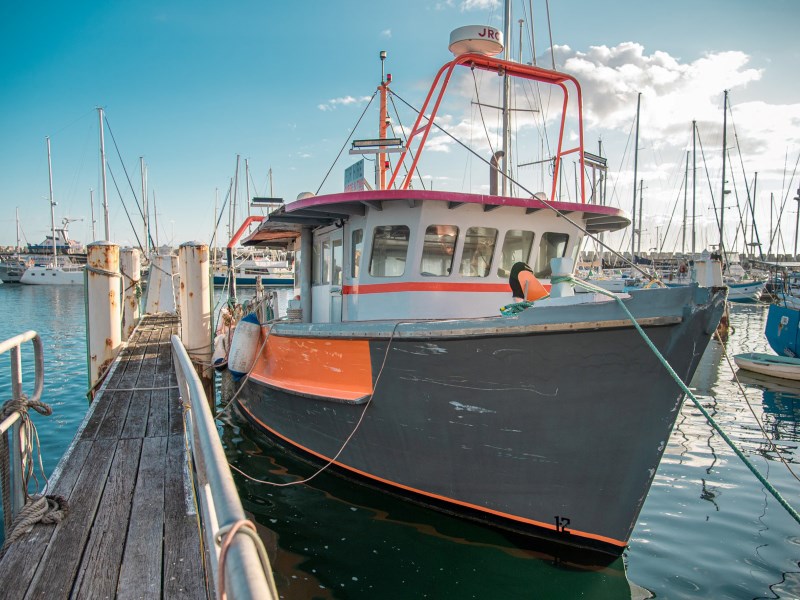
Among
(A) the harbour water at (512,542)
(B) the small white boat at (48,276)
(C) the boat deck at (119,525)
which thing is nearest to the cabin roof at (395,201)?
(A) the harbour water at (512,542)

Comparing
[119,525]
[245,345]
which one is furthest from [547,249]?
[119,525]

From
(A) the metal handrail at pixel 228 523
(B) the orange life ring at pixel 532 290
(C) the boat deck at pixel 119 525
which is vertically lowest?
(C) the boat deck at pixel 119 525

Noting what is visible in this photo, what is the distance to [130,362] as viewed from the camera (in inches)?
285

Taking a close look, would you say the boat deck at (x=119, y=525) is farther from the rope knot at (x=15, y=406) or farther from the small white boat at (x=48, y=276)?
the small white boat at (x=48, y=276)

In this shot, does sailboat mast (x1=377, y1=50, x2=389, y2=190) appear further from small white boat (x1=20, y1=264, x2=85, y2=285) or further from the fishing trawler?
small white boat (x1=20, y1=264, x2=85, y2=285)

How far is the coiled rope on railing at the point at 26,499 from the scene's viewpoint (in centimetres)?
298

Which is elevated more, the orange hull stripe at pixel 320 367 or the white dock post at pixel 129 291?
the white dock post at pixel 129 291

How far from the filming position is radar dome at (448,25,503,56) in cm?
641

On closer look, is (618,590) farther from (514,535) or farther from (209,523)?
(209,523)

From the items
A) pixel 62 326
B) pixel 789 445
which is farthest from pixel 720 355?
pixel 62 326

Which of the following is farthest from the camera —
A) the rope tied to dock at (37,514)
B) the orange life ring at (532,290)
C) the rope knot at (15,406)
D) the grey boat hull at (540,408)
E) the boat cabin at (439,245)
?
the boat cabin at (439,245)

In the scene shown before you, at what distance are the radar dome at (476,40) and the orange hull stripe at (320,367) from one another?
12.6 ft

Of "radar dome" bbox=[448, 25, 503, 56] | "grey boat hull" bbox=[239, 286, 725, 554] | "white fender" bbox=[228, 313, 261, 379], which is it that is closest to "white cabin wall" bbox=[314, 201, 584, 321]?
"grey boat hull" bbox=[239, 286, 725, 554]

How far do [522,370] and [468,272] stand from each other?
2.04m
